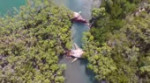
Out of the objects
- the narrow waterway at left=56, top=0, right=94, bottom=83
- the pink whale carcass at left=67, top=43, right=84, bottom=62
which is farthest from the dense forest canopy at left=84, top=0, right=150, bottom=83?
the narrow waterway at left=56, top=0, right=94, bottom=83

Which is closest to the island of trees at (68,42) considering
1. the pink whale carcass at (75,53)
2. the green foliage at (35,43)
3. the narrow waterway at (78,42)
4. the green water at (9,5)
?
the green foliage at (35,43)

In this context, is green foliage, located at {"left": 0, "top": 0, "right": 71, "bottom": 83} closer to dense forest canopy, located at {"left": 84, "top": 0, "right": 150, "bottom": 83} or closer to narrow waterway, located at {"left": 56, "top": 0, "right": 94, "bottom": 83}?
narrow waterway, located at {"left": 56, "top": 0, "right": 94, "bottom": 83}

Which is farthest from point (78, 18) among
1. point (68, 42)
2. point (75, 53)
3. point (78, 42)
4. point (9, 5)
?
point (9, 5)

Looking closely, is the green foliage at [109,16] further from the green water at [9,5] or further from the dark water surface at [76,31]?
the green water at [9,5]

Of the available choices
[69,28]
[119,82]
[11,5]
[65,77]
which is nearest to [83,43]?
[69,28]

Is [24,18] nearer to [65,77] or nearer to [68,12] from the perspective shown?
[68,12]

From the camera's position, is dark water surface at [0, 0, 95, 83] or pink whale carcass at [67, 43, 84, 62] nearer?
dark water surface at [0, 0, 95, 83]

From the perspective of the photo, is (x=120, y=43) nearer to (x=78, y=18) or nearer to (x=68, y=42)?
(x=68, y=42)
